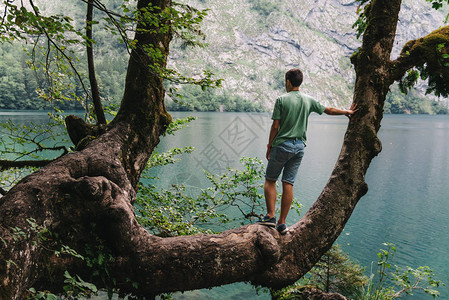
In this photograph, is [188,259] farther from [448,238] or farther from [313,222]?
[448,238]

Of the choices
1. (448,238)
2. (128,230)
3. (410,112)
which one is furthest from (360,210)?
(410,112)

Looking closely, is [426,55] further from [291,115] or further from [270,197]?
[270,197]

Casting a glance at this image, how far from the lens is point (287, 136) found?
11.0 ft

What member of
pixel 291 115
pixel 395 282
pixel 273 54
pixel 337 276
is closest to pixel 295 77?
pixel 291 115

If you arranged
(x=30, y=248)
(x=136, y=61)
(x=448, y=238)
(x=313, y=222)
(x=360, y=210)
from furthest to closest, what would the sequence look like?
(x=360, y=210) → (x=448, y=238) → (x=136, y=61) → (x=313, y=222) → (x=30, y=248)

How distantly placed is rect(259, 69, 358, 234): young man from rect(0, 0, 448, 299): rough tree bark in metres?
0.37

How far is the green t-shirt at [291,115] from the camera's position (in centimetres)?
337

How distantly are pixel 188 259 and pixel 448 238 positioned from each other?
16843 millimetres

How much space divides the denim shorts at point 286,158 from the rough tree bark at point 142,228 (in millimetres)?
430

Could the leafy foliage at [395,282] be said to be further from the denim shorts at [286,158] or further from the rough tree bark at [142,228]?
the denim shorts at [286,158]

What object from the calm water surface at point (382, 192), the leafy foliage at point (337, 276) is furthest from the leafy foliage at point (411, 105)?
the leafy foliage at point (337, 276)

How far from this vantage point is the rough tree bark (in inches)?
88.2

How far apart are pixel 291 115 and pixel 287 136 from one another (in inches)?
9.1

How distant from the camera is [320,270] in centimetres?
920
